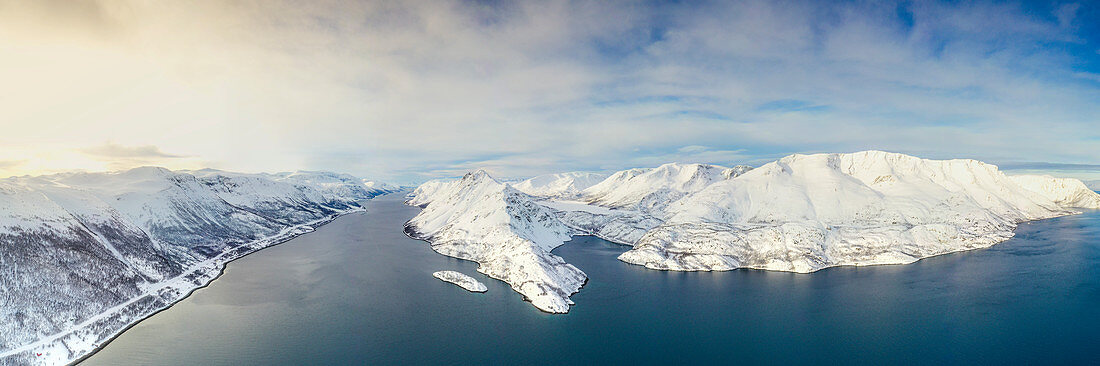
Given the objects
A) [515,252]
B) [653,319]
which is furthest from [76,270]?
[653,319]

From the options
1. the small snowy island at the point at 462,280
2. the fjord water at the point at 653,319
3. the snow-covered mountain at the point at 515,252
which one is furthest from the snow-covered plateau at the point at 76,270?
the snow-covered mountain at the point at 515,252

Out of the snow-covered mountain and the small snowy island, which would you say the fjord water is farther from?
the snow-covered mountain

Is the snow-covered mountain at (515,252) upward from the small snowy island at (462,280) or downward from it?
upward

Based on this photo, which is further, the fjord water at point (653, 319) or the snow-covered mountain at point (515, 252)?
the snow-covered mountain at point (515, 252)

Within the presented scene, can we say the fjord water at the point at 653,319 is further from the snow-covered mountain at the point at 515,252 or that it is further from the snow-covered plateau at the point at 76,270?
the snow-covered plateau at the point at 76,270

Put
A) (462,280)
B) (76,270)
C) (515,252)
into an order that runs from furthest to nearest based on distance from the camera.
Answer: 1. (515,252)
2. (462,280)
3. (76,270)

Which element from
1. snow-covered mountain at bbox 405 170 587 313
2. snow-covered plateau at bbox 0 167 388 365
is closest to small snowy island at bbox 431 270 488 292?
snow-covered mountain at bbox 405 170 587 313

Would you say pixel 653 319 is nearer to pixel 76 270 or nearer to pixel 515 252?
pixel 515 252
